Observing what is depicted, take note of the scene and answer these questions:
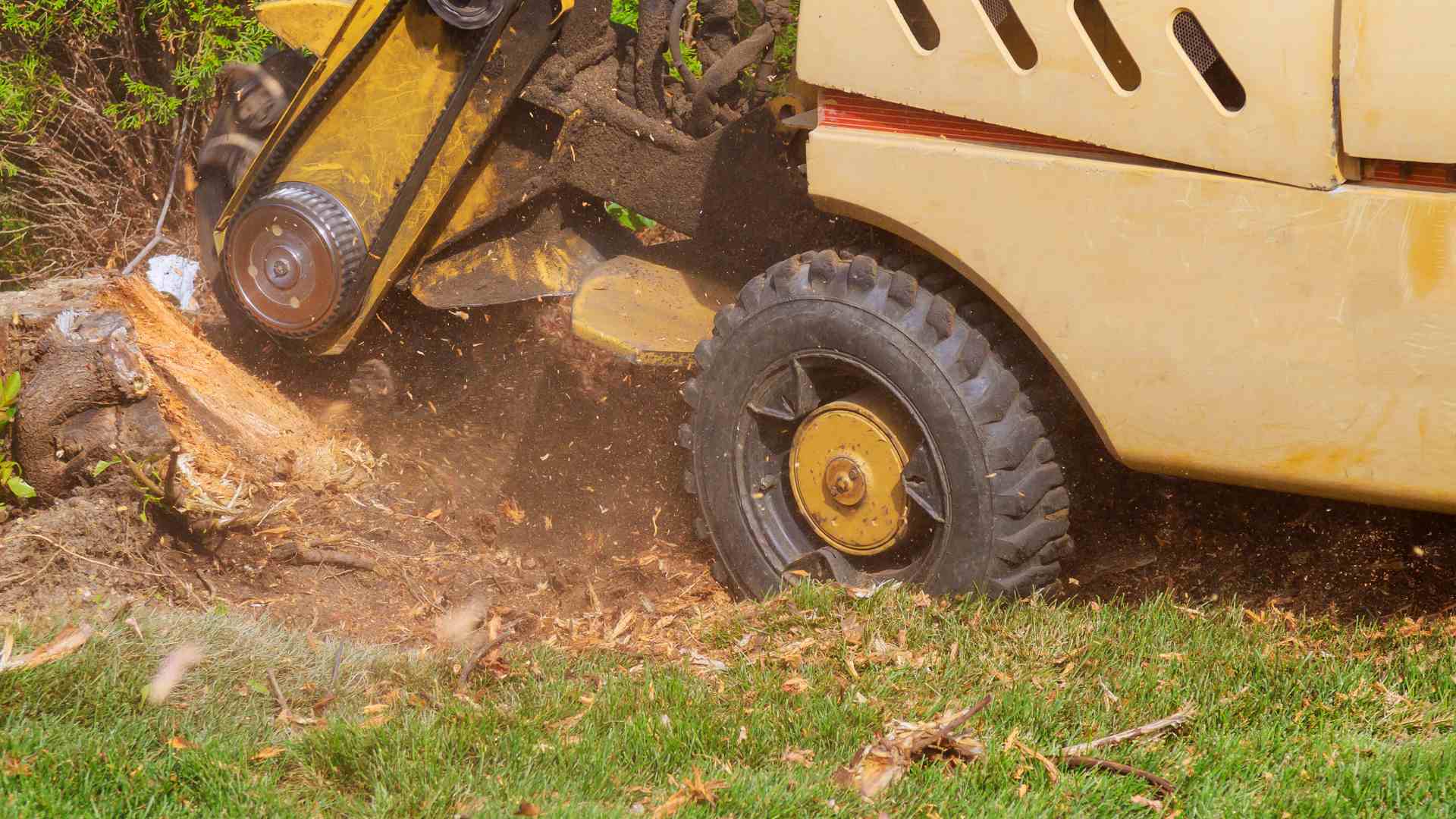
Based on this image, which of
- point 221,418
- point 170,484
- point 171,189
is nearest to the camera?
point 170,484

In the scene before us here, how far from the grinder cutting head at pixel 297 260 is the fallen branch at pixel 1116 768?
8.89ft

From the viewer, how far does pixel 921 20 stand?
3.34m

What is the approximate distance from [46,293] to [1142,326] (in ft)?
11.5

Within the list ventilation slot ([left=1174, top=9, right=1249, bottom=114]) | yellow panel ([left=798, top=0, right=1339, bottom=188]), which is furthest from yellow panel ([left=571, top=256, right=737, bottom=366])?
ventilation slot ([left=1174, top=9, right=1249, bottom=114])

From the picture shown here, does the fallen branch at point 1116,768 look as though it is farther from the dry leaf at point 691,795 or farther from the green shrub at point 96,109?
the green shrub at point 96,109

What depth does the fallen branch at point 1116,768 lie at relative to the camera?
2.64m

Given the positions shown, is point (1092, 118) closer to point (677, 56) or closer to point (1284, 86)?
point (1284, 86)

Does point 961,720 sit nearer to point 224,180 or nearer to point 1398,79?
point 1398,79

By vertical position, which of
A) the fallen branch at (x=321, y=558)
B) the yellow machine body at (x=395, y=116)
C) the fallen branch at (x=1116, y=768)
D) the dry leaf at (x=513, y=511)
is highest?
the yellow machine body at (x=395, y=116)

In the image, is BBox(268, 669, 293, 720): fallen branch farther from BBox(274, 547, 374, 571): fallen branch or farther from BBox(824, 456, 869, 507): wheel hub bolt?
BBox(824, 456, 869, 507): wheel hub bolt

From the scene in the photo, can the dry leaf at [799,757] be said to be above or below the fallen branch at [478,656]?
above

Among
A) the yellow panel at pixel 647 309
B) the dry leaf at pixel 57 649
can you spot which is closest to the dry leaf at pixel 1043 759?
the yellow panel at pixel 647 309

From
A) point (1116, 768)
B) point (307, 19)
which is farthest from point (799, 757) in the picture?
point (307, 19)

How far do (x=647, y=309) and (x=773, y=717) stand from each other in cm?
173
